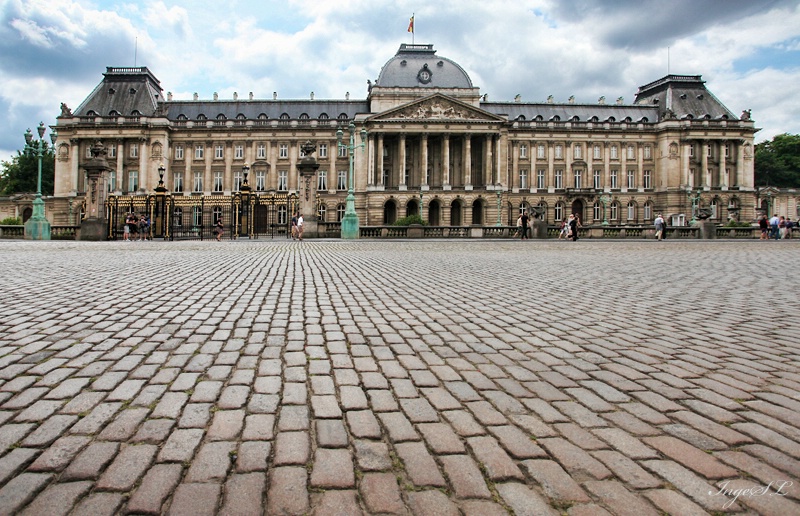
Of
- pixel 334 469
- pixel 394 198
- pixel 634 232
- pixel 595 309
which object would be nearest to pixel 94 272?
pixel 595 309

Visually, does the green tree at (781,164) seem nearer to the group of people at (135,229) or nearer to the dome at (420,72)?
the dome at (420,72)

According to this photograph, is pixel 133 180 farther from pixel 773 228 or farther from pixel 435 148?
pixel 773 228

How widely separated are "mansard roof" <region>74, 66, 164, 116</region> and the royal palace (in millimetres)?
173

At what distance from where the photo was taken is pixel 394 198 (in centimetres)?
6284

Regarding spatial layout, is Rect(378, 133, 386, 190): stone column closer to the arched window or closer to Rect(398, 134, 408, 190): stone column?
Rect(398, 134, 408, 190): stone column

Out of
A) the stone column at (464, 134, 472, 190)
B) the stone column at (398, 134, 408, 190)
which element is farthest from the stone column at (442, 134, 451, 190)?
the stone column at (398, 134, 408, 190)

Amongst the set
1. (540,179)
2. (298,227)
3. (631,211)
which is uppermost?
(540,179)

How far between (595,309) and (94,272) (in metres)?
9.10

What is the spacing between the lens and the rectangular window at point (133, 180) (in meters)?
64.8

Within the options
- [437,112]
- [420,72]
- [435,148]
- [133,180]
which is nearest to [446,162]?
[435,148]

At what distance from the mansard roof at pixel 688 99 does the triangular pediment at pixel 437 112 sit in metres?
26.3

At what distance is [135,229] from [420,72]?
4313 centimetres

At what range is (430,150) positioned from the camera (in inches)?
2616

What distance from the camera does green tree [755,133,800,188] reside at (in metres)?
85.2
